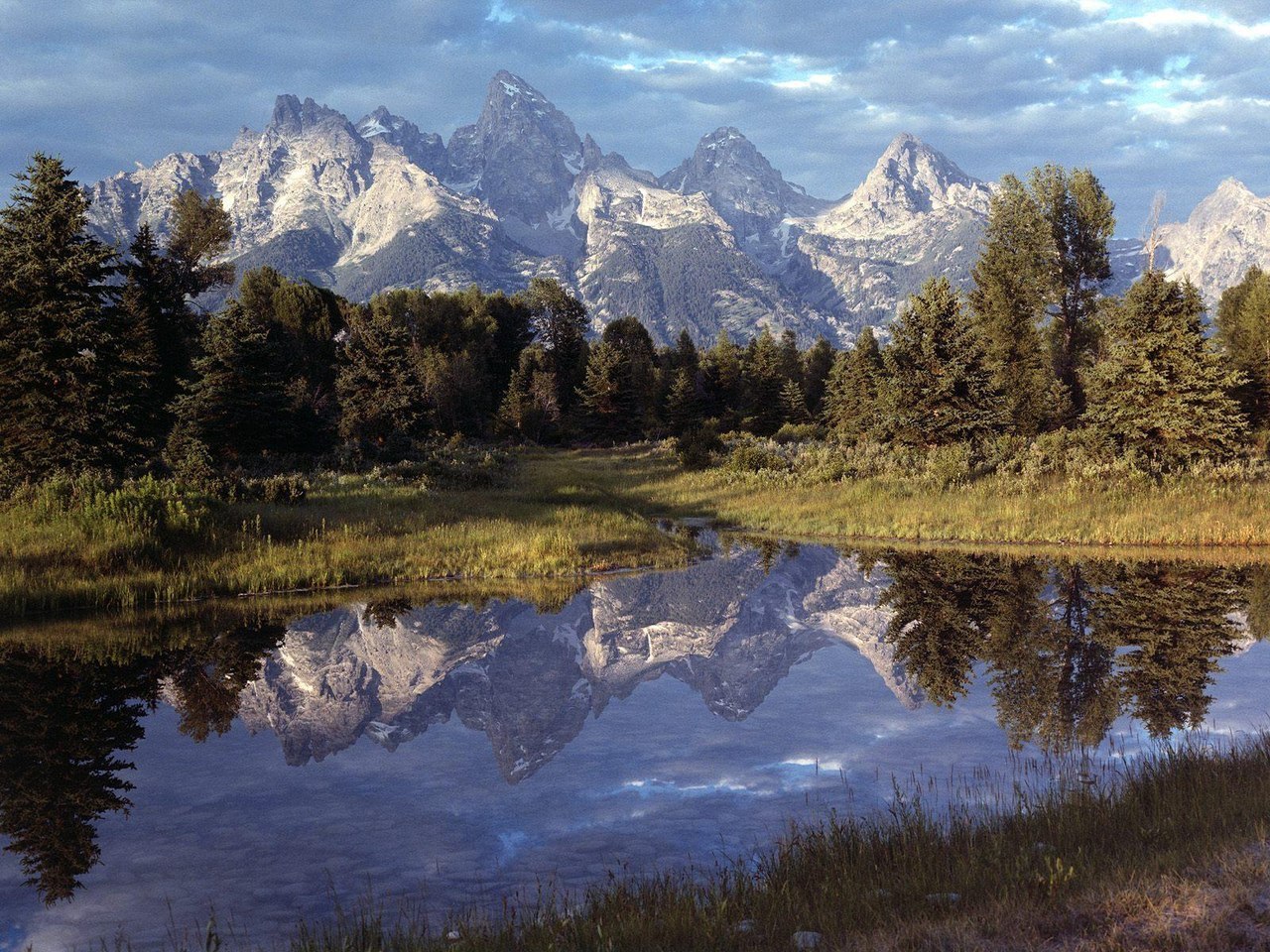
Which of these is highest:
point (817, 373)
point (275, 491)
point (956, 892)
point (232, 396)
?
point (817, 373)

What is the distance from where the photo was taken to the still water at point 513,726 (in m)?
Result: 6.95

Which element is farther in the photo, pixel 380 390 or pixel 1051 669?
pixel 380 390

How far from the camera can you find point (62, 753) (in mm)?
9219

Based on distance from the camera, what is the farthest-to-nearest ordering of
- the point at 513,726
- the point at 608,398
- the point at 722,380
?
the point at 722,380 → the point at 608,398 → the point at 513,726

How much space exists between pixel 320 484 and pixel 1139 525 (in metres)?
25.8

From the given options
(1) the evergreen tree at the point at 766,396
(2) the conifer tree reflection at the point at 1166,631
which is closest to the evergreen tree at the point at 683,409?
(1) the evergreen tree at the point at 766,396

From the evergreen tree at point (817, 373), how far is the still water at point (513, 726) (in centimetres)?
9125

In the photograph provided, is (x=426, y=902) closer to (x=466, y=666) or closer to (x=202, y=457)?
(x=466, y=666)

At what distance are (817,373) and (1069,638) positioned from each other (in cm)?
10488

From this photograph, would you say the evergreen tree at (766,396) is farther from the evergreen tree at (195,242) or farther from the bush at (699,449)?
the evergreen tree at (195,242)

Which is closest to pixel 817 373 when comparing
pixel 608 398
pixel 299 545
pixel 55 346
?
pixel 608 398

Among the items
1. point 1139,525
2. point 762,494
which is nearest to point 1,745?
point 1139,525

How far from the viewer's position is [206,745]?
9.87m

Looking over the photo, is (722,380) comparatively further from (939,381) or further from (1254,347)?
(939,381)
